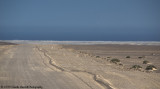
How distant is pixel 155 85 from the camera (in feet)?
47.9

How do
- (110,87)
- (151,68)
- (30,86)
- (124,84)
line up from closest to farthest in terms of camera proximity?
(30,86)
(110,87)
(124,84)
(151,68)

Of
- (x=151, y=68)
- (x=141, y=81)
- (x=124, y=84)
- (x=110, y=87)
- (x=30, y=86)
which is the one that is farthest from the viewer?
(x=151, y=68)

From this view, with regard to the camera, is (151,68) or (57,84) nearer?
(57,84)

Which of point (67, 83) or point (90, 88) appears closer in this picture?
point (90, 88)

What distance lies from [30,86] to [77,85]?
77.1 inches

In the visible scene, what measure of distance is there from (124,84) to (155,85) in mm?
1321

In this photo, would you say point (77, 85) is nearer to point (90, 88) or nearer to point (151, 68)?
point (90, 88)

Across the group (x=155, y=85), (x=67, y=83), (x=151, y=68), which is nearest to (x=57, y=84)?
(x=67, y=83)

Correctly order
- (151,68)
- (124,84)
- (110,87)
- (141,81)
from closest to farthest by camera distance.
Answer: (110,87) → (124,84) → (141,81) → (151,68)

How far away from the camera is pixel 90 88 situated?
12.8 meters

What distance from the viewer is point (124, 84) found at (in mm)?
14430

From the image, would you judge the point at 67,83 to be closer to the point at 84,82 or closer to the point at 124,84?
the point at 84,82

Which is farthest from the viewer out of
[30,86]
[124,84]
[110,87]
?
[124,84]

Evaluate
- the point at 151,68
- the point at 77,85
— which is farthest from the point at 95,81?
the point at 151,68
